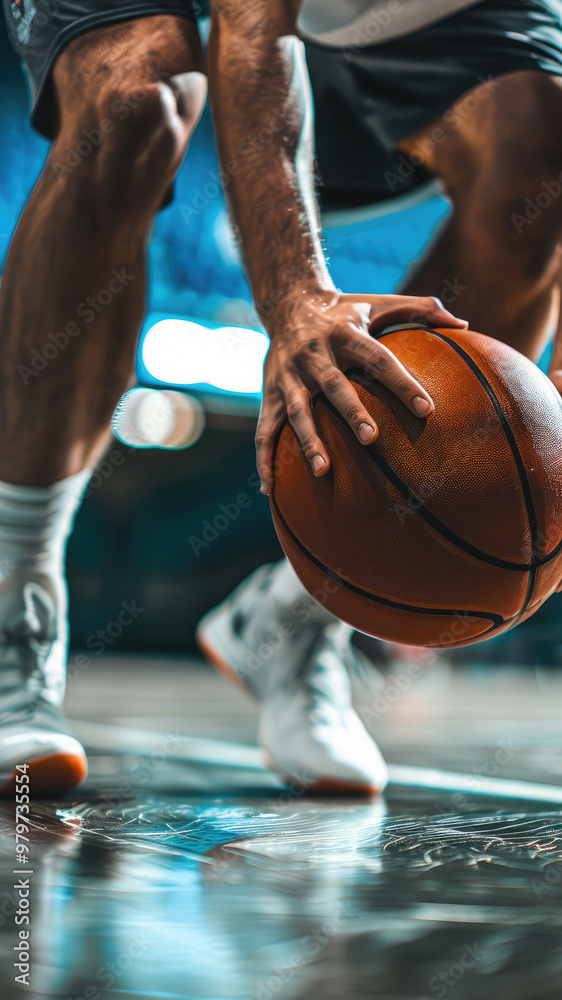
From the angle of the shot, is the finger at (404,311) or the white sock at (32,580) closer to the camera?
the finger at (404,311)

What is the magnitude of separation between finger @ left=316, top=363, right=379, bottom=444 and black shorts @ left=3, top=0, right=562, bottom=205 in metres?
0.85

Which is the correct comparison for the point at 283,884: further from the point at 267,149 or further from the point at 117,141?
the point at 117,141

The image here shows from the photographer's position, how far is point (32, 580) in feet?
4.94

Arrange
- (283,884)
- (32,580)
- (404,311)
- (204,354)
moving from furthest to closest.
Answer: (204,354) < (32,580) < (404,311) < (283,884)

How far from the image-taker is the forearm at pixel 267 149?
46.1 inches

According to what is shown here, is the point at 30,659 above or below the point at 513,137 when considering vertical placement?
below

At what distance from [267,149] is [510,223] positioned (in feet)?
1.95

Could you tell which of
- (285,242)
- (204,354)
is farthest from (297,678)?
(204,354)

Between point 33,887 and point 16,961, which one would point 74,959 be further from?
point 33,887

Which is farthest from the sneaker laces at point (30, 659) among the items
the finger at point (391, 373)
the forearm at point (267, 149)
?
the finger at point (391, 373)

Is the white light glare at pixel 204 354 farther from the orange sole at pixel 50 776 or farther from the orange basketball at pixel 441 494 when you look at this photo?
the orange basketball at pixel 441 494

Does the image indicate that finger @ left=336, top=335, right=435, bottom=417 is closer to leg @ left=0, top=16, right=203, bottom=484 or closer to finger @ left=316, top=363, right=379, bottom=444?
finger @ left=316, top=363, right=379, bottom=444

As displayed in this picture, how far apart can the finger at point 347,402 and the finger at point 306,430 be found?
29mm

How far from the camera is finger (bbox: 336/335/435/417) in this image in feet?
3.37
